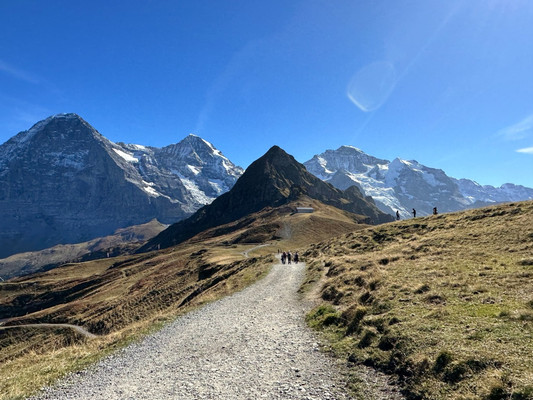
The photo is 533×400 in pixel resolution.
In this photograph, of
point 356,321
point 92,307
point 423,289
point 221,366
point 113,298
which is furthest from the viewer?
point 113,298

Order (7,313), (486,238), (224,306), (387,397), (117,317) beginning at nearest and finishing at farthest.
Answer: (387,397), (224,306), (486,238), (117,317), (7,313)

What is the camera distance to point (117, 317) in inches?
2232

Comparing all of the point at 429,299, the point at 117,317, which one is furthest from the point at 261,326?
the point at 117,317

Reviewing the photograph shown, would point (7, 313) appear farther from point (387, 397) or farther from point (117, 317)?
point (387, 397)

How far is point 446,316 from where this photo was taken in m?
13.9

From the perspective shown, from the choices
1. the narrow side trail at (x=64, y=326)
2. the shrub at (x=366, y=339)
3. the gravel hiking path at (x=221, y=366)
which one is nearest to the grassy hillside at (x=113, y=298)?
the narrow side trail at (x=64, y=326)

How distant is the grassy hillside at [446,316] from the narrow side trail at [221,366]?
1936mm

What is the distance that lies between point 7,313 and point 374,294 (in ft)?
487

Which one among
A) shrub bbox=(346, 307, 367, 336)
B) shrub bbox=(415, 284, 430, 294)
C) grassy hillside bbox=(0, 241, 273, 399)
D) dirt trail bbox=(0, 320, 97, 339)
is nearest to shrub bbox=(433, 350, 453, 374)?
shrub bbox=(346, 307, 367, 336)

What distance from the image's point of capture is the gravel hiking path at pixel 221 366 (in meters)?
11.7

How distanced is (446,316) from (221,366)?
10.4 metres

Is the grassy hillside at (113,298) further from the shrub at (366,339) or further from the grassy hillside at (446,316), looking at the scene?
the shrub at (366,339)

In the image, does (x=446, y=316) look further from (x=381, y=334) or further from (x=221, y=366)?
(x=221, y=366)

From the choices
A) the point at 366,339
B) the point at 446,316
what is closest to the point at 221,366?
the point at 366,339
